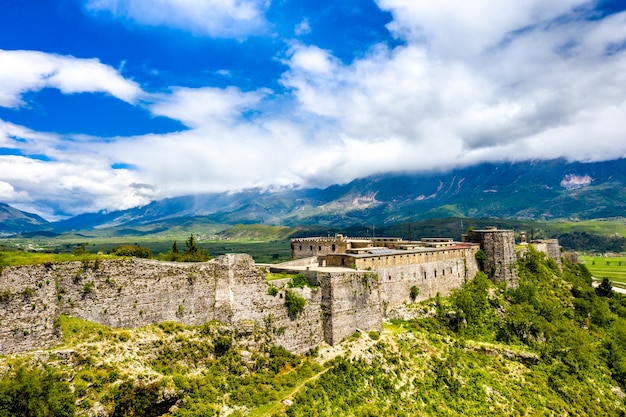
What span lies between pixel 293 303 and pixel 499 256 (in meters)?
46.7

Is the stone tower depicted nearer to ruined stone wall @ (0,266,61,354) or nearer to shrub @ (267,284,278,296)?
shrub @ (267,284,278,296)

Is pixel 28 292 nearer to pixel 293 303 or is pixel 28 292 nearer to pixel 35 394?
pixel 35 394

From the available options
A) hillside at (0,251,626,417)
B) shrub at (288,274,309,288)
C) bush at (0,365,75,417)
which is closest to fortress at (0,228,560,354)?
shrub at (288,274,309,288)

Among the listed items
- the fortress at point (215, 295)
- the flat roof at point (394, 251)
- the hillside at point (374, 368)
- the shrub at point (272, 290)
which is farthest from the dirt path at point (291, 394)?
the flat roof at point (394, 251)

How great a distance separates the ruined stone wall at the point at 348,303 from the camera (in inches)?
1726

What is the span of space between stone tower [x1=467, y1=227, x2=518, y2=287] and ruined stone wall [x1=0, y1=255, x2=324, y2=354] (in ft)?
138

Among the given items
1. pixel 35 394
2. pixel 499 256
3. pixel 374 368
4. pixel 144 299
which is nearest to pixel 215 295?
pixel 144 299

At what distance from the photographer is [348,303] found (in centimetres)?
4556

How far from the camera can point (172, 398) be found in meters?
29.5

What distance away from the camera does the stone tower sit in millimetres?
70688

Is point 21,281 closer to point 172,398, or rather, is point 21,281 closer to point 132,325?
point 132,325

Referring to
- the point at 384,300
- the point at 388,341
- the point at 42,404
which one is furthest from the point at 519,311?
the point at 42,404

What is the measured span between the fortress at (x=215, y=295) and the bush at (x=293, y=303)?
471 millimetres

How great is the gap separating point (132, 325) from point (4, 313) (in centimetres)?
891
